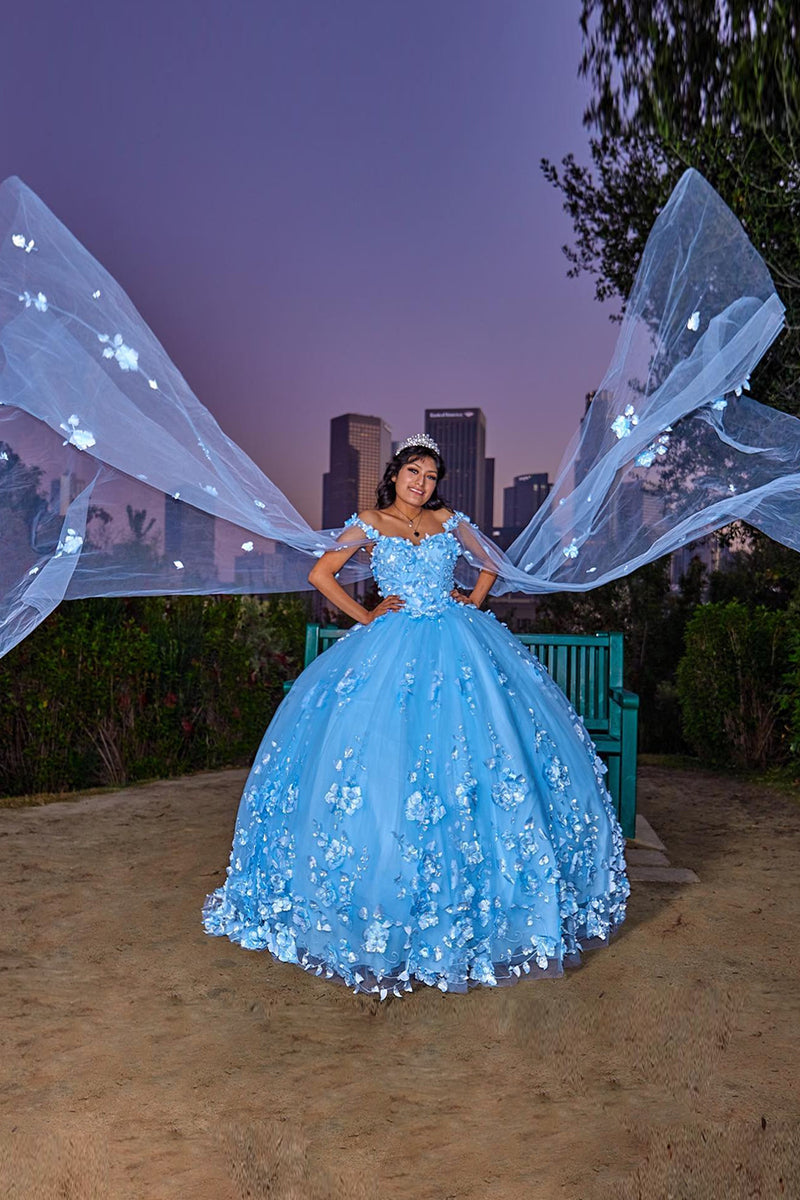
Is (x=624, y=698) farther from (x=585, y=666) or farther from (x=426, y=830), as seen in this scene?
(x=426, y=830)

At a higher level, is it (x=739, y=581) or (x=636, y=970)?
(x=739, y=581)

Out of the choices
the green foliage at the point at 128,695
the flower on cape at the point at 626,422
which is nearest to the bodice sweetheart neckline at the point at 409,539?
the flower on cape at the point at 626,422

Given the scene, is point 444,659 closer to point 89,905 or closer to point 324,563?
point 324,563

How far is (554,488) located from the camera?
14.7 feet

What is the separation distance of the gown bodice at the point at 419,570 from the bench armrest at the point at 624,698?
6.15 ft

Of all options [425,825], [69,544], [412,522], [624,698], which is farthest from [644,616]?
[69,544]

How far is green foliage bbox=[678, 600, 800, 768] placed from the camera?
8.80 meters

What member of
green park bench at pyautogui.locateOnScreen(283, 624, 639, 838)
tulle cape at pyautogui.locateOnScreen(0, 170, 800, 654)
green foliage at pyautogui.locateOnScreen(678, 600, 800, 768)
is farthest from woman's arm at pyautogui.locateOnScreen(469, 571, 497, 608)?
green foliage at pyautogui.locateOnScreen(678, 600, 800, 768)

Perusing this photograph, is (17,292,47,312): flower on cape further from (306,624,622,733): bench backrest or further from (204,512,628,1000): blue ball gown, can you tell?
(306,624,622,733): bench backrest

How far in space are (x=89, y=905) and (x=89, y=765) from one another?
373 centimetres

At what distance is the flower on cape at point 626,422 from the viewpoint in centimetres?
412

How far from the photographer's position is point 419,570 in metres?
4.37

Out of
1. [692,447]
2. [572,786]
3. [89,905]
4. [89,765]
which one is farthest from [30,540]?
[89,765]

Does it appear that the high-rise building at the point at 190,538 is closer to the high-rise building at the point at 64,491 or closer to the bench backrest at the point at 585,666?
the high-rise building at the point at 64,491
